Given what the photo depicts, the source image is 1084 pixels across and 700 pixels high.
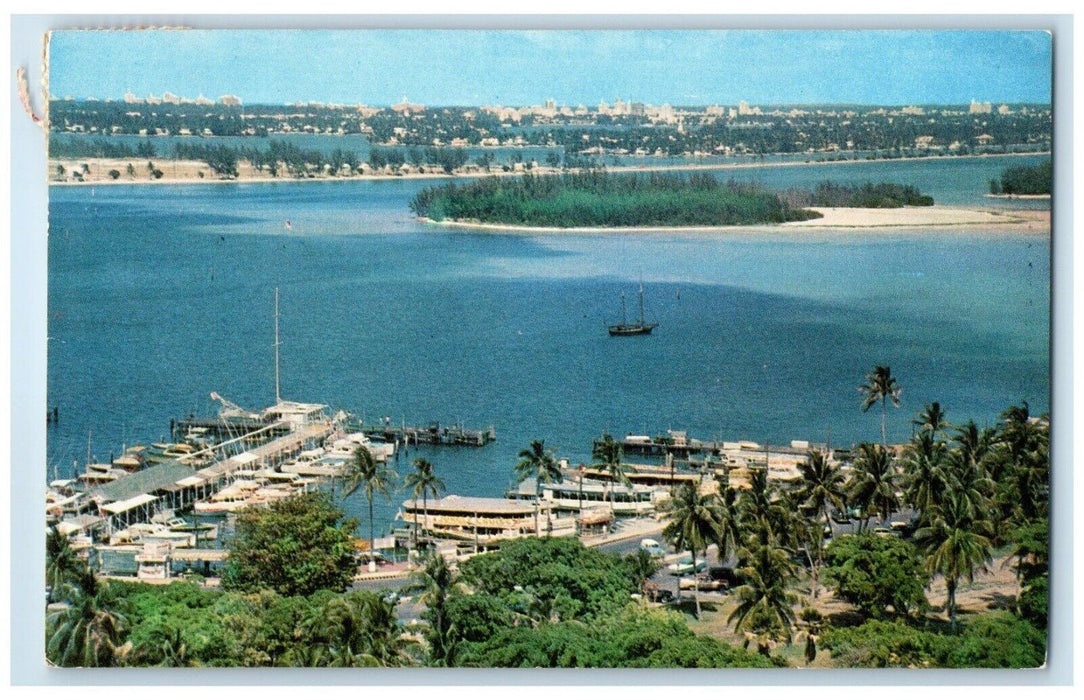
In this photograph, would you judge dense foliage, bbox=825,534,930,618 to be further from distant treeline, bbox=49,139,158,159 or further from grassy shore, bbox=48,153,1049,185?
distant treeline, bbox=49,139,158,159

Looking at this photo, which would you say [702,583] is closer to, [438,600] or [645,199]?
[438,600]

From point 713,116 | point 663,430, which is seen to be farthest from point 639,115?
point 663,430

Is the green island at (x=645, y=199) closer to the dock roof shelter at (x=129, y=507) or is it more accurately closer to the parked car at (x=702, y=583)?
the parked car at (x=702, y=583)

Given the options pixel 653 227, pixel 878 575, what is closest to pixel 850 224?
pixel 653 227

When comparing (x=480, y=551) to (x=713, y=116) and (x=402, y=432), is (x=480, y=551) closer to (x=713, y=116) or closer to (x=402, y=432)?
(x=402, y=432)

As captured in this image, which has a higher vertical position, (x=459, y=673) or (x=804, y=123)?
(x=804, y=123)

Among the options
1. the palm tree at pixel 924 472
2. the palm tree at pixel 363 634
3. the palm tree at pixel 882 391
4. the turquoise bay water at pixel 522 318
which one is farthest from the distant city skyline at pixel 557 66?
the palm tree at pixel 363 634
